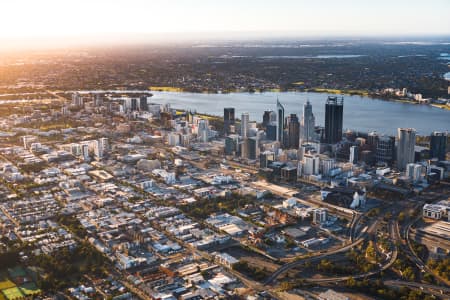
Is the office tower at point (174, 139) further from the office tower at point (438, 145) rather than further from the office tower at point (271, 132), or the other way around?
the office tower at point (438, 145)

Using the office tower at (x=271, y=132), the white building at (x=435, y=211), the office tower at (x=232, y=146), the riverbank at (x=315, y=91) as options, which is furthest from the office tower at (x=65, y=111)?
the white building at (x=435, y=211)

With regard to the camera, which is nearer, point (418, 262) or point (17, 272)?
point (17, 272)

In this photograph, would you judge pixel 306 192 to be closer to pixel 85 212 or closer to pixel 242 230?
pixel 242 230

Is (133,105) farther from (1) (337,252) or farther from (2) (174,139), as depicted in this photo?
(1) (337,252)

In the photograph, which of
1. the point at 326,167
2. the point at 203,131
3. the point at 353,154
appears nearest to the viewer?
the point at 326,167

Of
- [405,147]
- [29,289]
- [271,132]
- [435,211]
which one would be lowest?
[29,289]

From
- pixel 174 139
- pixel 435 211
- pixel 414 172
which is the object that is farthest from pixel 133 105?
pixel 435 211

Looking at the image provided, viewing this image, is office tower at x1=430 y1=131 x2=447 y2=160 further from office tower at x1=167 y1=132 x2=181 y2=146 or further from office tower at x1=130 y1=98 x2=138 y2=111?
office tower at x1=130 y1=98 x2=138 y2=111

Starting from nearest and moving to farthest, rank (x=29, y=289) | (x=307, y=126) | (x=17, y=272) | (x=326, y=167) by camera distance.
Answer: (x=29, y=289) → (x=17, y=272) → (x=326, y=167) → (x=307, y=126)
